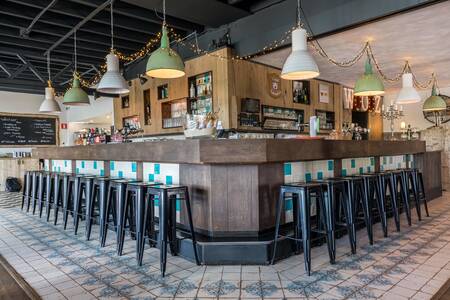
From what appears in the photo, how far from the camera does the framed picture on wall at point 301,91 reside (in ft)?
21.6

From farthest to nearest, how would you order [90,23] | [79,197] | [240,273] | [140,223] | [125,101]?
[125,101] < [90,23] < [79,197] < [140,223] < [240,273]

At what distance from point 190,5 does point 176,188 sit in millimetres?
2831

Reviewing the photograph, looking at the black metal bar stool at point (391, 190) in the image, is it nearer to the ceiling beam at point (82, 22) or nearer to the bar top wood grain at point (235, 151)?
the bar top wood grain at point (235, 151)

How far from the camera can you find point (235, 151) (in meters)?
2.86

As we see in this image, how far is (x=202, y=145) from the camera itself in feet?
9.41

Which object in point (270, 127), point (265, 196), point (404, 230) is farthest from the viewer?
point (270, 127)

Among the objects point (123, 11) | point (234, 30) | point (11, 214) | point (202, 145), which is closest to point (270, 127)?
point (234, 30)

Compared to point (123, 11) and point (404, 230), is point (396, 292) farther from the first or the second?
point (123, 11)

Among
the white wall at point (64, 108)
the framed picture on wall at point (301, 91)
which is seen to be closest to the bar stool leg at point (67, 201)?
the framed picture on wall at point (301, 91)

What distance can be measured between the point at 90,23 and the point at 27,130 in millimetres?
6506

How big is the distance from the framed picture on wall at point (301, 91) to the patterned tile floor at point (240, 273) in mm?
3458

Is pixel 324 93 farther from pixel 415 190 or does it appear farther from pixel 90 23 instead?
pixel 90 23

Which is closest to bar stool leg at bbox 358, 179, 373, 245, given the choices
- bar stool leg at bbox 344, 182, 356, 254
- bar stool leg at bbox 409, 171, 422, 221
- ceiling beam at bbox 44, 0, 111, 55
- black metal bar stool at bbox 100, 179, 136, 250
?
bar stool leg at bbox 344, 182, 356, 254

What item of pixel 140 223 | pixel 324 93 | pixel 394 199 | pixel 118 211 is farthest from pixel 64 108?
pixel 394 199
